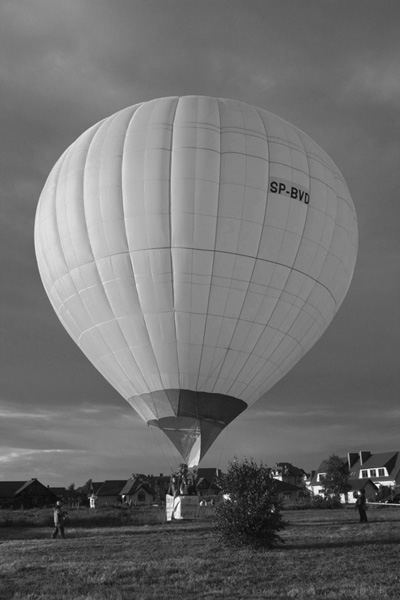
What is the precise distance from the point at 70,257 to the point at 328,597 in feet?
61.2

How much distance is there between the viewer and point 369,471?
89.7 m

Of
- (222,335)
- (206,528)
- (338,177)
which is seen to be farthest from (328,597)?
(338,177)

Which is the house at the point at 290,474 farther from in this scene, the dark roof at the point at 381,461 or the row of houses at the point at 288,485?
the dark roof at the point at 381,461

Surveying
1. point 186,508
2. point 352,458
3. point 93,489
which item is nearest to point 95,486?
point 93,489

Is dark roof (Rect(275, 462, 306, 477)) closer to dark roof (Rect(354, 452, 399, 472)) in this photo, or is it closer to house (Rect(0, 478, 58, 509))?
dark roof (Rect(354, 452, 399, 472))

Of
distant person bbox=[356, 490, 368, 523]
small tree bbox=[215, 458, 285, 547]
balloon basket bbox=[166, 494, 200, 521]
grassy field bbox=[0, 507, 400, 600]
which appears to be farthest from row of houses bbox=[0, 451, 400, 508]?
small tree bbox=[215, 458, 285, 547]

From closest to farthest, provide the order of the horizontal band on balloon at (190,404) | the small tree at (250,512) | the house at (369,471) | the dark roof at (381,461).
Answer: the small tree at (250,512), the horizontal band on balloon at (190,404), the house at (369,471), the dark roof at (381,461)

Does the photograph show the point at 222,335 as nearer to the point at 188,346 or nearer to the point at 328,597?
the point at 188,346

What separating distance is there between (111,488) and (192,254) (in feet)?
256

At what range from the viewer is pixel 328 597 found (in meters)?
10.8

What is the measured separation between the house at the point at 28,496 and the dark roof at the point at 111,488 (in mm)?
23482

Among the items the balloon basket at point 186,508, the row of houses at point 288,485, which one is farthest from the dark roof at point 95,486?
the balloon basket at point 186,508

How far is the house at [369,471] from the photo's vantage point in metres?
82.3

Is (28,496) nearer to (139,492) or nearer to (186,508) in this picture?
(139,492)
